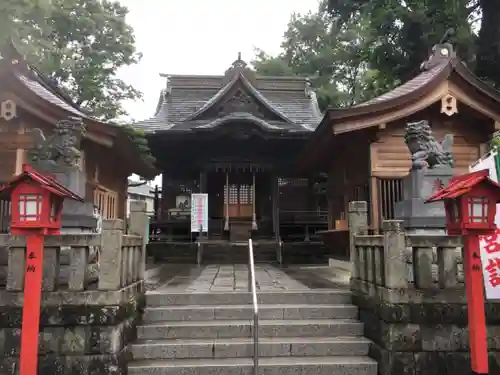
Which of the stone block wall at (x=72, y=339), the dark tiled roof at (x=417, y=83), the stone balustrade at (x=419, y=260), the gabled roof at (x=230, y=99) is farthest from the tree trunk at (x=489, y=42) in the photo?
the stone block wall at (x=72, y=339)

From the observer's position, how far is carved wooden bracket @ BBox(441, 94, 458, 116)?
35.8ft

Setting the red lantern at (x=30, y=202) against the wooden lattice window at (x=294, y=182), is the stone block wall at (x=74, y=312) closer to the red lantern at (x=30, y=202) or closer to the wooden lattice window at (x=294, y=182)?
the red lantern at (x=30, y=202)

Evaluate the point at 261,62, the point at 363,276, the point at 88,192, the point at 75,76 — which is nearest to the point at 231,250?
the point at 88,192

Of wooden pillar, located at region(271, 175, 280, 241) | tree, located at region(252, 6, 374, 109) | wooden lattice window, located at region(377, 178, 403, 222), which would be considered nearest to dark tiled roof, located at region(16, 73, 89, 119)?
wooden lattice window, located at region(377, 178, 403, 222)

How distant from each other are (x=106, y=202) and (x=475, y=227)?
12.7m

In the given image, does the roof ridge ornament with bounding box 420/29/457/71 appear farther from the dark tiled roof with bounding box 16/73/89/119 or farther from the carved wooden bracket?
the dark tiled roof with bounding box 16/73/89/119

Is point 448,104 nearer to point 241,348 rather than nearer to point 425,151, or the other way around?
point 425,151

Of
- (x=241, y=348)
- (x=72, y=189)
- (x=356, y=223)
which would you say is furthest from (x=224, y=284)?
(x=72, y=189)

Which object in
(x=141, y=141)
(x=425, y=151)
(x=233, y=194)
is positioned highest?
(x=141, y=141)

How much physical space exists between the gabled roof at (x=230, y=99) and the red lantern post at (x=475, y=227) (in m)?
12.0

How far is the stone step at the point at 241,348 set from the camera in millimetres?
5645

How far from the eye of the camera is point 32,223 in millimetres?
4426

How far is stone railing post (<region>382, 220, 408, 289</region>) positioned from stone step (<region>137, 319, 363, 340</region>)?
1.12 metres

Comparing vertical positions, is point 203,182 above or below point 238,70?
below
